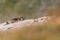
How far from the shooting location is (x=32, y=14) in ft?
12.4

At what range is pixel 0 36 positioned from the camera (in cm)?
176

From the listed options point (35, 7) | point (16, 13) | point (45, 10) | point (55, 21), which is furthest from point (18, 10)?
point (55, 21)

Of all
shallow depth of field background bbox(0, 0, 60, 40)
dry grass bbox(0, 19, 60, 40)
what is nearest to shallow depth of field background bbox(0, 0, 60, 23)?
shallow depth of field background bbox(0, 0, 60, 40)

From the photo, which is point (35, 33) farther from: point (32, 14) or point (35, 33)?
point (32, 14)

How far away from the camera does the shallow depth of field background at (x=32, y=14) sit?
1656 mm

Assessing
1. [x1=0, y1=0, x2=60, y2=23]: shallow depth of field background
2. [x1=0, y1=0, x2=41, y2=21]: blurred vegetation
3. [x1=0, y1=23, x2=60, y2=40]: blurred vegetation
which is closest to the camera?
[x1=0, y1=23, x2=60, y2=40]: blurred vegetation

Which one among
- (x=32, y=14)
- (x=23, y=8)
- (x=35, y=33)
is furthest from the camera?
(x=23, y=8)

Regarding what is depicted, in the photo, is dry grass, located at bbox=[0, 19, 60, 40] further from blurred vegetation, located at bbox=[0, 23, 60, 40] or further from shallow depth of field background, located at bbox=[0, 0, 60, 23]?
shallow depth of field background, located at bbox=[0, 0, 60, 23]

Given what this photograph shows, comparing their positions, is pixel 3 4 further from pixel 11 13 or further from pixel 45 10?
pixel 45 10

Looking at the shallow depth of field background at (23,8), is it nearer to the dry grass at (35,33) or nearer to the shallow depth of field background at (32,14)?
the shallow depth of field background at (32,14)

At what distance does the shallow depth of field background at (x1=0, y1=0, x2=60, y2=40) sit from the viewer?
1656 mm

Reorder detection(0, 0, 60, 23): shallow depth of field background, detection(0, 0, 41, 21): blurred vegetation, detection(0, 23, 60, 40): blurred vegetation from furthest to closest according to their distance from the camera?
detection(0, 0, 41, 21): blurred vegetation < detection(0, 0, 60, 23): shallow depth of field background < detection(0, 23, 60, 40): blurred vegetation

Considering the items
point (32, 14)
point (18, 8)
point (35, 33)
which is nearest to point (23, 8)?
point (18, 8)

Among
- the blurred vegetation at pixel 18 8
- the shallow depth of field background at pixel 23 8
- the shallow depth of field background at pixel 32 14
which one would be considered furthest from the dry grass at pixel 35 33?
the blurred vegetation at pixel 18 8
